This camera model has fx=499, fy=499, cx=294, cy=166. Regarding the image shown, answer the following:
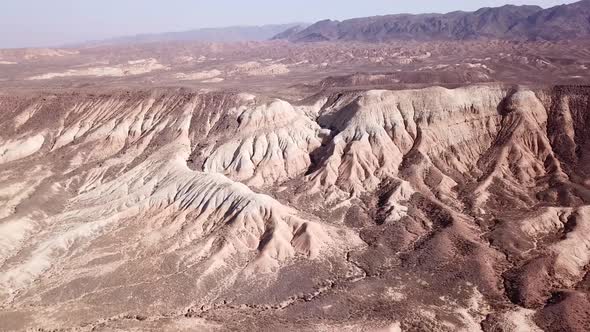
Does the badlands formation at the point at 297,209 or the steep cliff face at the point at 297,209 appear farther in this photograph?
the steep cliff face at the point at 297,209

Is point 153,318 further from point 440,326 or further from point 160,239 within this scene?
point 440,326

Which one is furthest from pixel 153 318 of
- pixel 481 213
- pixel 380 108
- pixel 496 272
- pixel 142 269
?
pixel 380 108

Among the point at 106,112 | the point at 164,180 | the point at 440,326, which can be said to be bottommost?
the point at 440,326

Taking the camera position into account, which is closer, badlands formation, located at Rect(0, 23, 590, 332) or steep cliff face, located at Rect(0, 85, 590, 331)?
badlands formation, located at Rect(0, 23, 590, 332)
